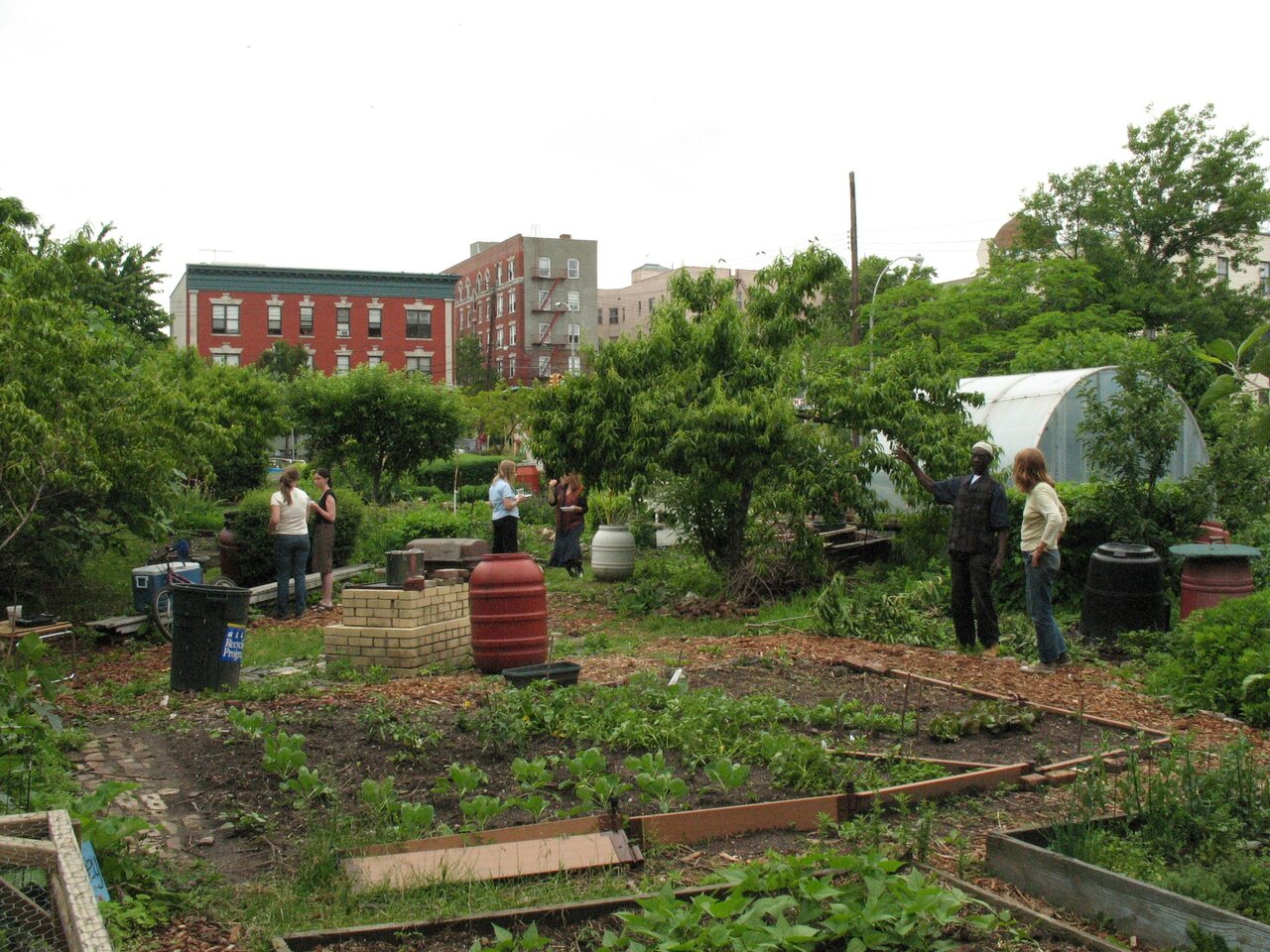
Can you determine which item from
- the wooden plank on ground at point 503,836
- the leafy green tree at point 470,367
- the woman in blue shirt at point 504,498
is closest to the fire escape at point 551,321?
the leafy green tree at point 470,367

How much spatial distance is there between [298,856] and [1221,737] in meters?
5.77

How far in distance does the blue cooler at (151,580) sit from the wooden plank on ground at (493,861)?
924 centimetres

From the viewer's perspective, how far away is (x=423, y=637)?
33.2 feet

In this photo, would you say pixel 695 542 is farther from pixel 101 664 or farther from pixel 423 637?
pixel 101 664

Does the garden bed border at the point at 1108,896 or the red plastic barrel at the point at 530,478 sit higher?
the red plastic barrel at the point at 530,478

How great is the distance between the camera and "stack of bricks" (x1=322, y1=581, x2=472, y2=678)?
995 centimetres

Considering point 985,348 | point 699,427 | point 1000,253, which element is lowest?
point 699,427

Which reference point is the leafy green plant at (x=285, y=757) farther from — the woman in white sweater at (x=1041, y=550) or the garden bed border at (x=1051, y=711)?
the woman in white sweater at (x=1041, y=550)

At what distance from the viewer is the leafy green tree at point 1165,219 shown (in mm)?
42875

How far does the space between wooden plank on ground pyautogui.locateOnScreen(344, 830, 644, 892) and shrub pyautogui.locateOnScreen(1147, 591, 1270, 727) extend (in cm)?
523

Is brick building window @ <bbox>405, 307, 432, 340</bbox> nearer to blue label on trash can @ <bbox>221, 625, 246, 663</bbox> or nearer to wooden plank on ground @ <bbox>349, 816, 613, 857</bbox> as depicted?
blue label on trash can @ <bbox>221, 625, 246, 663</bbox>

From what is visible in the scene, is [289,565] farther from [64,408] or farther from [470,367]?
[470,367]

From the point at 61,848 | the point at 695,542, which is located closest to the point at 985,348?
the point at 695,542

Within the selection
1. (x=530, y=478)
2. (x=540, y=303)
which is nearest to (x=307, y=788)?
(x=530, y=478)
